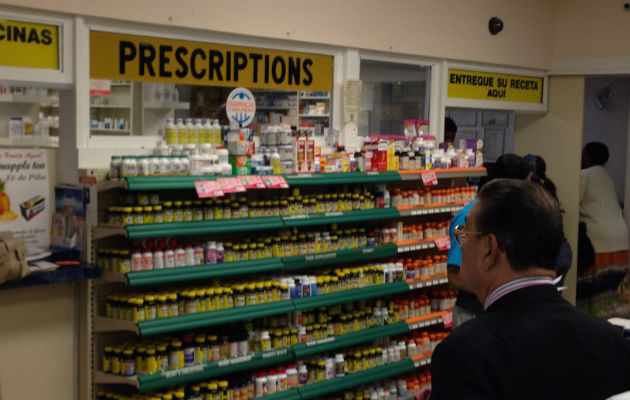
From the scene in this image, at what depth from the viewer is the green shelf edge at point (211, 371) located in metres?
4.56

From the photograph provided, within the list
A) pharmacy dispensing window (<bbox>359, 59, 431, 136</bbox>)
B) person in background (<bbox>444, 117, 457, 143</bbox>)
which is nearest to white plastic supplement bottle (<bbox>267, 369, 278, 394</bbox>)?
pharmacy dispensing window (<bbox>359, 59, 431, 136</bbox>)

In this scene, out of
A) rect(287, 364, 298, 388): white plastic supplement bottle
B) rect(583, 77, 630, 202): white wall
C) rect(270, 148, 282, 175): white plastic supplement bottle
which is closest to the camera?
rect(270, 148, 282, 175): white plastic supplement bottle

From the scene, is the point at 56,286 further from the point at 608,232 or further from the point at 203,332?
the point at 608,232

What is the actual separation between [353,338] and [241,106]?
1.79 m

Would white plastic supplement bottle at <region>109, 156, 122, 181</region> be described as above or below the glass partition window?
below

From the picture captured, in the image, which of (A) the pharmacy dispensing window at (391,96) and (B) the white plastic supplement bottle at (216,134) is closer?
(B) the white plastic supplement bottle at (216,134)

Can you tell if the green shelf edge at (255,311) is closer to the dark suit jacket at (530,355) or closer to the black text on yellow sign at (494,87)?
the black text on yellow sign at (494,87)

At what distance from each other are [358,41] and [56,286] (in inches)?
119

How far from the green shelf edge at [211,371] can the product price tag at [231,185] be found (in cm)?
103

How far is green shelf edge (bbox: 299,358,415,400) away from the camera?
5461 millimetres

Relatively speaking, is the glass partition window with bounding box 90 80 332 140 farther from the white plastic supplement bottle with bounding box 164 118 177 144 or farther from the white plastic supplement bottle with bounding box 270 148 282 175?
the white plastic supplement bottle with bounding box 270 148 282 175

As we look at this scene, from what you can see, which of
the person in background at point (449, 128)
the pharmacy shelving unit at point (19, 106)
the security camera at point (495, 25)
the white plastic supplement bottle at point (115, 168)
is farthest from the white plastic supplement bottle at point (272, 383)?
the security camera at point (495, 25)

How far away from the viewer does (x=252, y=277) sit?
5.46 meters

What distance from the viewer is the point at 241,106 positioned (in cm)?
564
